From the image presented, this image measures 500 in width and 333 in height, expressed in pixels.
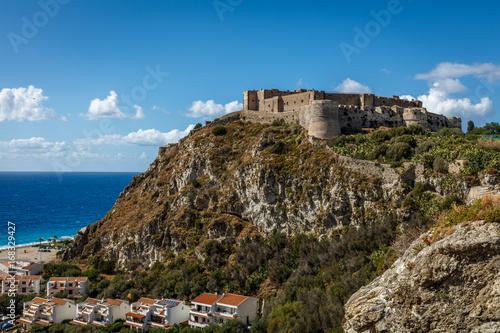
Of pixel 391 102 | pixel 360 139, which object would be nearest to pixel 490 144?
pixel 360 139

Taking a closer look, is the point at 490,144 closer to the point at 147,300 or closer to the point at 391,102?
the point at 391,102

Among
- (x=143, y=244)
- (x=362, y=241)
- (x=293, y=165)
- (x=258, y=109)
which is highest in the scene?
(x=258, y=109)

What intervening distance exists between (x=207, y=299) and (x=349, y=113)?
28173 mm

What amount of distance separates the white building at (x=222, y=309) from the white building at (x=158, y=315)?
46.6 inches

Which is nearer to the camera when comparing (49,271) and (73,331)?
(73,331)

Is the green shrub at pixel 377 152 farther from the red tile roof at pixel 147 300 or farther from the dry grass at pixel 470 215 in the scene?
the dry grass at pixel 470 215

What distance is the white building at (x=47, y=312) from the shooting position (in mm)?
39312

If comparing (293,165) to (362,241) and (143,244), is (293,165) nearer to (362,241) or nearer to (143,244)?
(362,241)

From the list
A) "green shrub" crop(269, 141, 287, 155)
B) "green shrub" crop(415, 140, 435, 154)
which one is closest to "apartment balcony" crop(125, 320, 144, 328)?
"green shrub" crop(269, 141, 287, 155)

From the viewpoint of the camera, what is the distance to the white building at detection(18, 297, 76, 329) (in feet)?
129

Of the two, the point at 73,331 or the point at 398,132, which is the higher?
the point at 398,132

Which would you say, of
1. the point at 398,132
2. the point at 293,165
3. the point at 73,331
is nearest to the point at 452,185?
the point at 398,132

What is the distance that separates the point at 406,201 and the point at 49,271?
47.0 meters

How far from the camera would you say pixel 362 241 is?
3484cm
